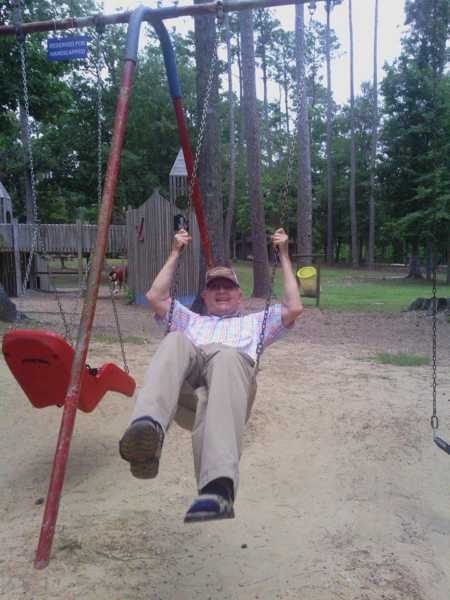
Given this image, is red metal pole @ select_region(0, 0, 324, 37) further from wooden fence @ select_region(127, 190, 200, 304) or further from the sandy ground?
wooden fence @ select_region(127, 190, 200, 304)

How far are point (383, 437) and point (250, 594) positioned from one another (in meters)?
2.00

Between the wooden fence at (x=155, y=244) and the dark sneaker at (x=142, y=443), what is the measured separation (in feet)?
27.8

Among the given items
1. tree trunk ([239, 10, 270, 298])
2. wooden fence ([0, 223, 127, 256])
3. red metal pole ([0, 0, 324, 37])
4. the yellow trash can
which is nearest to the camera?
red metal pole ([0, 0, 324, 37])

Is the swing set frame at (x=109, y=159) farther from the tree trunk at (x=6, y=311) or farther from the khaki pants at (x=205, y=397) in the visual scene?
the tree trunk at (x=6, y=311)

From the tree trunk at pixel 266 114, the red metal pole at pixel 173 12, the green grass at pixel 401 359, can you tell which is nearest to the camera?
the red metal pole at pixel 173 12

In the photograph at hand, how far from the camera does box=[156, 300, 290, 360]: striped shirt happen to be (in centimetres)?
280

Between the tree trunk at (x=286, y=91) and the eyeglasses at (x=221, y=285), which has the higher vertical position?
the tree trunk at (x=286, y=91)

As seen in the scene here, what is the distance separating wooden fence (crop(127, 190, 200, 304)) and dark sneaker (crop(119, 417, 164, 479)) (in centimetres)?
848

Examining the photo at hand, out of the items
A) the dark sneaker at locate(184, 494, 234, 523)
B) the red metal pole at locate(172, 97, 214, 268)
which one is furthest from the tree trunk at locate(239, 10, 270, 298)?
the dark sneaker at locate(184, 494, 234, 523)

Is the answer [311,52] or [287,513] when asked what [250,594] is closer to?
[287,513]

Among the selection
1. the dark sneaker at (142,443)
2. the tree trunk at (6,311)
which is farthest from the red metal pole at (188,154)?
the tree trunk at (6,311)

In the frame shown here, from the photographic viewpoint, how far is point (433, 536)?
2.79 m

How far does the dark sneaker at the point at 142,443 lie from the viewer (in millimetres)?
2006

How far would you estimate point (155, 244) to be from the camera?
11.0 meters
